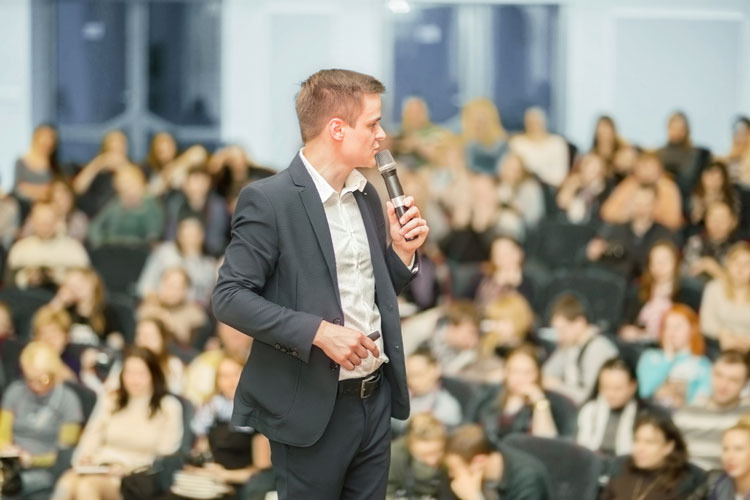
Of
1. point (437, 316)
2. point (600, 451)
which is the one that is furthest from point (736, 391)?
point (437, 316)

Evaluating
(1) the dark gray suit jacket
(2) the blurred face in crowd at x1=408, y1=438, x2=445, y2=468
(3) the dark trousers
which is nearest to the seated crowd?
(2) the blurred face in crowd at x1=408, y1=438, x2=445, y2=468

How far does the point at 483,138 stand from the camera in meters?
9.02

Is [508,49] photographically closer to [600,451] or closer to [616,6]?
[616,6]

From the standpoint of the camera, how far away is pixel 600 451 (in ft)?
16.1

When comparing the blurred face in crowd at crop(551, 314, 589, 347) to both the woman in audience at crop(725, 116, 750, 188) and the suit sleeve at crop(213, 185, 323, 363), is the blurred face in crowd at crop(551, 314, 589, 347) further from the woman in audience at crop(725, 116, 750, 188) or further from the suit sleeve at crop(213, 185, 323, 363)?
the suit sleeve at crop(213, 185, 323, 363)

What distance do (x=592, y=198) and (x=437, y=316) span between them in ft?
6.51

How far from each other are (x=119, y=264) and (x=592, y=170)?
319 cm

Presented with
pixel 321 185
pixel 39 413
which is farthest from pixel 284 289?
pixel 39 413

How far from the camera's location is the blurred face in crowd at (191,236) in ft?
23.0

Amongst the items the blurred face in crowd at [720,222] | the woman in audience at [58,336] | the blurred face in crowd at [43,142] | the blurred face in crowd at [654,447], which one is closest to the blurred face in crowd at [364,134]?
the blurred face in crowd at [654,447]

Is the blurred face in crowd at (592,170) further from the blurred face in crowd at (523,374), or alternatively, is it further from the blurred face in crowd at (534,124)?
the blurred face in crowd at (523,374)

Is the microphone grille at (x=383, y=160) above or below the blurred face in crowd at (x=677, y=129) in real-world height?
below

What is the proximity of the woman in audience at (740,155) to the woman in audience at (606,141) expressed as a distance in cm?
77

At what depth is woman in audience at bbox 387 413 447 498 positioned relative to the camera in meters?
4.61
